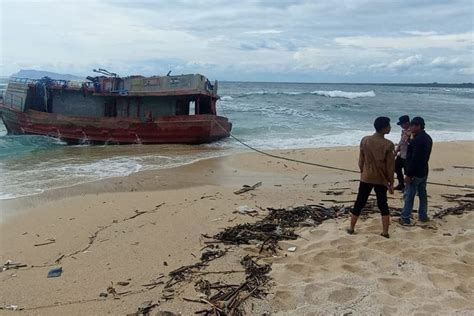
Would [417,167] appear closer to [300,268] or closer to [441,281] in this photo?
[441,281]

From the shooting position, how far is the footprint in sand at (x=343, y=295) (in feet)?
13.5

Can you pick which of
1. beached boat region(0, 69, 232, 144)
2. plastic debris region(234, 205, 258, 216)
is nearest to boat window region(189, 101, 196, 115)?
beached boat region(0, 69, 232, 144)

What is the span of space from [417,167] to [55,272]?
16.1ft

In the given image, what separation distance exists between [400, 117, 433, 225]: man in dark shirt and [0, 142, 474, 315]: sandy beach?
0.80ft

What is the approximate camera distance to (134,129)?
17.7 metres

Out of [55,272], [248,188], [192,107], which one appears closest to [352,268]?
[55,272]

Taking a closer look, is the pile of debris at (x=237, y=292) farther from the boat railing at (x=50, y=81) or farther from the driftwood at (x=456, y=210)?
the boat railing at (x=50, y=81)

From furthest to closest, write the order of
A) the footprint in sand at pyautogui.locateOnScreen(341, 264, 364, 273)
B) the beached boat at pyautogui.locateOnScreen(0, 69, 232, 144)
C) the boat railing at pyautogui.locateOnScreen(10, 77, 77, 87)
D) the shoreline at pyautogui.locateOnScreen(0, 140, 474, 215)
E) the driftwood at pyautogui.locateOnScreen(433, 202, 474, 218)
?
the boat railing at pyautogui.locateOnScreen(10, 77, 77, 87), the beached boat at pyautogui.locateOnScreen(0, 69, 232, 144), the shoreline at pyautogui.locateOnScreen(0, 140, 474, 215), the driftwood at pyautogui.locateOnScreen(433, 202, 474, 218), the footprint in sand at pyautogui.locateOnScreen(341, 264, 364, 273)

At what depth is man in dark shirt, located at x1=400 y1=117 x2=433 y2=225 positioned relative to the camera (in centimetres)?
613

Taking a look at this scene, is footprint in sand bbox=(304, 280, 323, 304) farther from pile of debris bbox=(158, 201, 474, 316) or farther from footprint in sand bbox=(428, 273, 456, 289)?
footprint in sand bbox=(428, 273, 456, 289)

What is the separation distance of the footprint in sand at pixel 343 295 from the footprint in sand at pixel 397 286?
0.35 m

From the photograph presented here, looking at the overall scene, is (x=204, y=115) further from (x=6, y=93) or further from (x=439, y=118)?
(x=439, y=118)

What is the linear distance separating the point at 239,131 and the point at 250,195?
1437 cm

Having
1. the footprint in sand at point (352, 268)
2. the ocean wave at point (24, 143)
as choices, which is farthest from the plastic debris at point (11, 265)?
the ocean wave at point (24, 143)
